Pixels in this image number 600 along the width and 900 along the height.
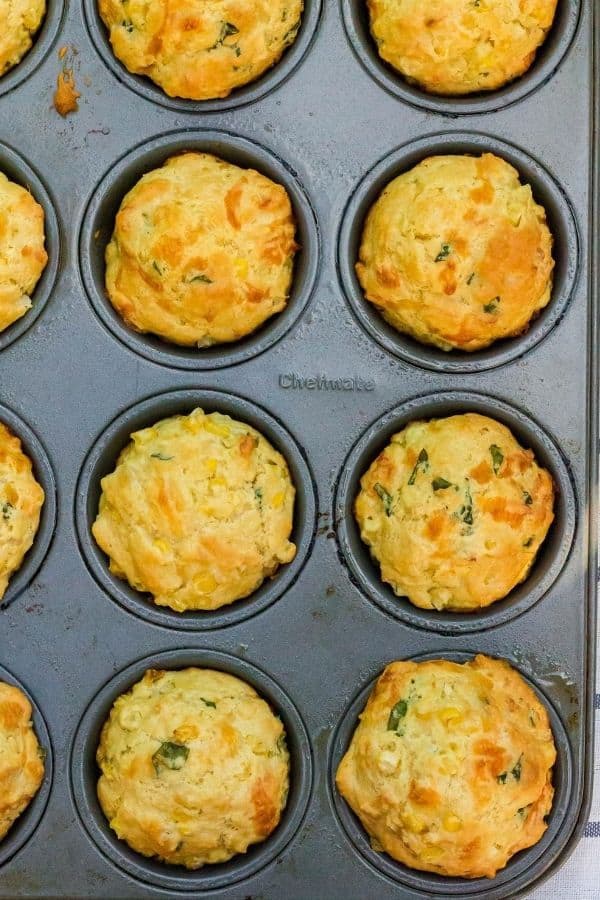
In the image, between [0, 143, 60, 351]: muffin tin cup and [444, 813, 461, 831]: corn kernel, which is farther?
[0, 143, 60, 351]: muffin tin cup

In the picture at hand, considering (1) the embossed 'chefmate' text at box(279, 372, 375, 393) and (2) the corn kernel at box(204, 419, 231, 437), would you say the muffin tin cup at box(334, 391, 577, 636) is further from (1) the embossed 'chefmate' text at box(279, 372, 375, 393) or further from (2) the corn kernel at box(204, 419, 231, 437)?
(2) the corn kernel at box(204, 419, 231, 437)

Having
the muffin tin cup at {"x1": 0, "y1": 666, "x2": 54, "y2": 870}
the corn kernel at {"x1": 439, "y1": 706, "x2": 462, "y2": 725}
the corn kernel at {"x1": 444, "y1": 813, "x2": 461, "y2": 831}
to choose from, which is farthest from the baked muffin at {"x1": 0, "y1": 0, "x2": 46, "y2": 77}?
the corn kernel at {"x1": 444, "y1": 813, "x2": 461, "y2": 831}

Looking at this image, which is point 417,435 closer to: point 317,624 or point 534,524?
point 534,524

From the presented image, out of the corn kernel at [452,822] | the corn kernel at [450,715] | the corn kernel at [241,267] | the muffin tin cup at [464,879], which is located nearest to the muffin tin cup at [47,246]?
the corn kernel at [241,267]

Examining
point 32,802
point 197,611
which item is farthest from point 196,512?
point 32,802

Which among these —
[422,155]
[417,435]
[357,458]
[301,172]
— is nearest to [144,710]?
[357,458]

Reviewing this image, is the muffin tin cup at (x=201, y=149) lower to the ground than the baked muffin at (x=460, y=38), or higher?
lower

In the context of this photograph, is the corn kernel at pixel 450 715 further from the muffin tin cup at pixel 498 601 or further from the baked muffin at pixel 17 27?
the baked muffin at pixel 17 27

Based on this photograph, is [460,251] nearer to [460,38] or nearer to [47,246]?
[460,38]
